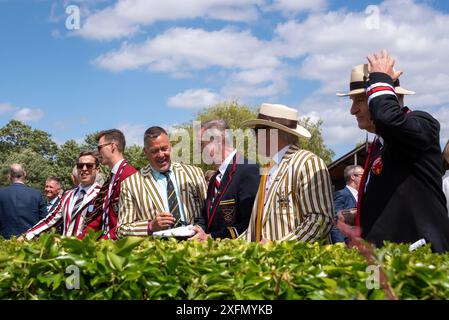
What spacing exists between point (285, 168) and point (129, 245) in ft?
6.45

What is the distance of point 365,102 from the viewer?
4.23m

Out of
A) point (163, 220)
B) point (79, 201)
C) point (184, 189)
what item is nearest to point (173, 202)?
point (184, 189)

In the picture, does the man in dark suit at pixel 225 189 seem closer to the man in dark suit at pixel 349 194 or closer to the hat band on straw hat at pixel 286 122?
the hat band on straw hat at pixel 286 122

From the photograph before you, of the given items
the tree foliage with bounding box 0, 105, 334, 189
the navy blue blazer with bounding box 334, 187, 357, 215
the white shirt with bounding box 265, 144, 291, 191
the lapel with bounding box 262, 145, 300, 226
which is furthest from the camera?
the tree foliage with bounding box 0, 105, 334, 189

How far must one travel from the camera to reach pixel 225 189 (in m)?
5.37

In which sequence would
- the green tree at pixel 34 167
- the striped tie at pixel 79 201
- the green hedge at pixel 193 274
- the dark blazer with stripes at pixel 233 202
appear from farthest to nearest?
the green tree at pixel 34 167 → the striped tie at pixel 79 201 → the dark blazer with stripes at pixel 233 202 → the green hedge at pixel 193 274

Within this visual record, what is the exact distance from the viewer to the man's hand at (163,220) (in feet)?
17.1

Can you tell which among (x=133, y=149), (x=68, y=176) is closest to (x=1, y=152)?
(x=68, y=176)

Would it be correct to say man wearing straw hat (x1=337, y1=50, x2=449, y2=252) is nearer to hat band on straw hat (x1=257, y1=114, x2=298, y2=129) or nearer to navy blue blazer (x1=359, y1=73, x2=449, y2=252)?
navy blue blazer (x1=359, y1=73, x2=449, y2=252)

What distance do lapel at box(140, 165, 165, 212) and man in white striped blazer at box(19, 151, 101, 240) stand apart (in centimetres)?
118

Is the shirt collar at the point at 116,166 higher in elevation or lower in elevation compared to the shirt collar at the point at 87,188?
higher

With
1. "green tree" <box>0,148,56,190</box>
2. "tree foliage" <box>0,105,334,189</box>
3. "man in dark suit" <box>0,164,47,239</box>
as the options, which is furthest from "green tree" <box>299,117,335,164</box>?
"man in dark suit" <box>0,164,47,239</box>

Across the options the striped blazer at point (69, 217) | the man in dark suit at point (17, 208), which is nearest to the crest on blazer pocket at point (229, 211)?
the striped blazer at point (69, 217)

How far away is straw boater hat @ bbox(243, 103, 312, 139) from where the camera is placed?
187 inches
